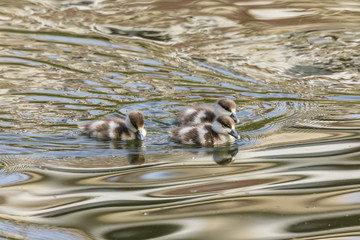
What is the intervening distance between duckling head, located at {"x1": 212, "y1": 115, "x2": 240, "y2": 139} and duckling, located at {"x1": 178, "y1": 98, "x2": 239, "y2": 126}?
0.76ft

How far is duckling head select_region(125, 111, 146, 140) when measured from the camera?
576cm

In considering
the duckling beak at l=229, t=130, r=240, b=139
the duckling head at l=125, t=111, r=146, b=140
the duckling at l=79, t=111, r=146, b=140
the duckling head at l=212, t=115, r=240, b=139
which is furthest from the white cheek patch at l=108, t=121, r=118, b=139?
the duckling beak at l=229, t=130, r=240, b=139

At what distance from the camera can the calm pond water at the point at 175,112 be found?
12.2 feet

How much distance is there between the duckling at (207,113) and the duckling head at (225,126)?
231mm

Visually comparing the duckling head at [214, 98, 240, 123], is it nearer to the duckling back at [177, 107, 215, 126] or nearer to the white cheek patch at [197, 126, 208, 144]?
the duckling back at [177, 107, 215, 126]

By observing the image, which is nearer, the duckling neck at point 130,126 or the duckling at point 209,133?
the duckling at point 209,133

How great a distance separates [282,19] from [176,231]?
6451mm

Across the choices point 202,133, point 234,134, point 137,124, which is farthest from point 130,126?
point 234,134

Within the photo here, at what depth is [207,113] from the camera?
20.6 ft

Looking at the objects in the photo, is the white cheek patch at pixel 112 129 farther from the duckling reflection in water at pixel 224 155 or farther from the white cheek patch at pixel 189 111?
the duckling reflection in water at pixel 224 155

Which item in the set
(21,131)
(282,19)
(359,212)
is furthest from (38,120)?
(282,19)

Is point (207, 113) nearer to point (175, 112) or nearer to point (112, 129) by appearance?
point (175, 112)

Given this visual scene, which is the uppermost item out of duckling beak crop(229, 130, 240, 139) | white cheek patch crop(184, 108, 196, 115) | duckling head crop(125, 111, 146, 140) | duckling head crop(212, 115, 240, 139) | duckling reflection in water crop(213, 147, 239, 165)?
white cheek patch crop(184, 108, 196, 115)

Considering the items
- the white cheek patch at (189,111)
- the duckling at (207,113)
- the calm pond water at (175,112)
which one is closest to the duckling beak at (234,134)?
the calm pond water at (175,112)
